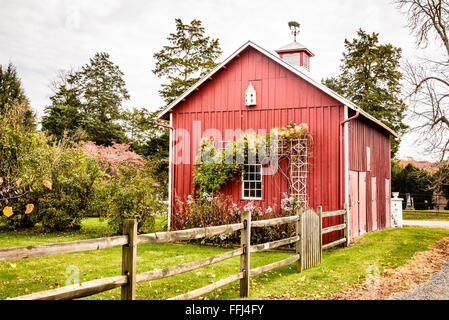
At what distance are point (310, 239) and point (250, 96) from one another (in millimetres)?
6671

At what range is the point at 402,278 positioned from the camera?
301 inches

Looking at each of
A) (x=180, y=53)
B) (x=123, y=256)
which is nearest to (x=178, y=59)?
(x=180, y=53)

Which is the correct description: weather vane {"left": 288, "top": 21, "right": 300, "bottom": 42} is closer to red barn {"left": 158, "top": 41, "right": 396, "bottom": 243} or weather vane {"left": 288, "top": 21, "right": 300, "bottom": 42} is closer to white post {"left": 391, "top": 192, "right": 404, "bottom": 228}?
red barn {"left": 158, "top": 41, "right": 396, "bottom": 243}

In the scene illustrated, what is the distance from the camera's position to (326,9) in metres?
15.6

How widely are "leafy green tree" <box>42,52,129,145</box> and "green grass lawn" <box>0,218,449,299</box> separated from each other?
24089 mm

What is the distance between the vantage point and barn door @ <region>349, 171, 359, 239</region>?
1333 cm

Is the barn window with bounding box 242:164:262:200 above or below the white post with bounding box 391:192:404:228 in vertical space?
above

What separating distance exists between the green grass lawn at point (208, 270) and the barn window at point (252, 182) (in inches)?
102

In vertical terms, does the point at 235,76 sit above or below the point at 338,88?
below

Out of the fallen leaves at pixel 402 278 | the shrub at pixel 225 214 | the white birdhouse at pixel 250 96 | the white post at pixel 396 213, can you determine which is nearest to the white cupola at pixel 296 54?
the white birdhouse at pixel 250 96

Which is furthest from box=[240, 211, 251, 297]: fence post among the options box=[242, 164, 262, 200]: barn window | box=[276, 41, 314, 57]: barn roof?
box=[276, 41, 314, 57]: barn roof

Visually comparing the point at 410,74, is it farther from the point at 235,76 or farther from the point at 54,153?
the point at 54,153
